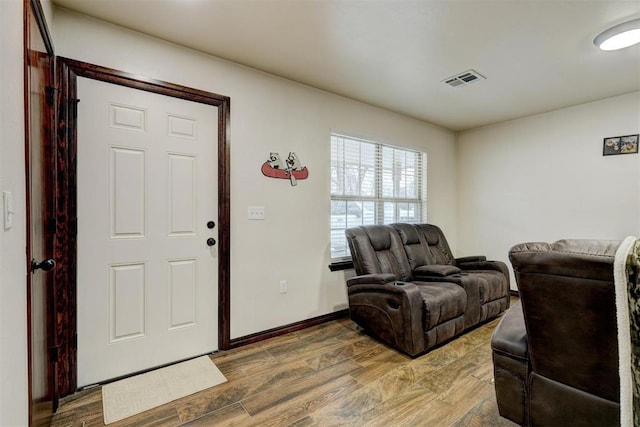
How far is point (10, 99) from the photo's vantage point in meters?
1.00

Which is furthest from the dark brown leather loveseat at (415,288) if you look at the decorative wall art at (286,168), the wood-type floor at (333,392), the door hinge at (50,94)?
the door hinge at (50,94)

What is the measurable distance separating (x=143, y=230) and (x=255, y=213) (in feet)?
2.93

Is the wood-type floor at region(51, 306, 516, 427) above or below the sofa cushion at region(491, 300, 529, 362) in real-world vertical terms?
below

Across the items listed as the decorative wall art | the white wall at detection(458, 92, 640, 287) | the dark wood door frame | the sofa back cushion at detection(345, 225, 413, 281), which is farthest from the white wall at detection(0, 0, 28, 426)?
the white wall at detection(458, 92, 640, 287)

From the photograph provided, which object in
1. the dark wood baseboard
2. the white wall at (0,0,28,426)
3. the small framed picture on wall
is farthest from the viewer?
the small framed picture on wall

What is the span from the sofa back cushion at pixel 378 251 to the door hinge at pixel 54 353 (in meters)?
2.31

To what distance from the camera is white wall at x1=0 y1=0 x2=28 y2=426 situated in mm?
888

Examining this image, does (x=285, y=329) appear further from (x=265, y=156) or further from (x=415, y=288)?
(x=265, y=156)

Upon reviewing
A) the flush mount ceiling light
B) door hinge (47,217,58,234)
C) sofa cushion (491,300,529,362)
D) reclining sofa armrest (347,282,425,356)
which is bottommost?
reclining sofa armrest (347,282,425,356)

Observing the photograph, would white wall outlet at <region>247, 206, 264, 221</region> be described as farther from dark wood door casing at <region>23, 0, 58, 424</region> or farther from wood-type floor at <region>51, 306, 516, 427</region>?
dark wood door casing at <region>23, 0, 58, 424</region>

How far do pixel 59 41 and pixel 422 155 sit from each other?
13.2 feet

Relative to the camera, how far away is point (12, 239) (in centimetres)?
100

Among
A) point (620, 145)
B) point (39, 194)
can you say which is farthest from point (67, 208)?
point (620, 145)

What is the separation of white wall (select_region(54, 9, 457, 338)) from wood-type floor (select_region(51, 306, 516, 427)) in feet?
1.71
